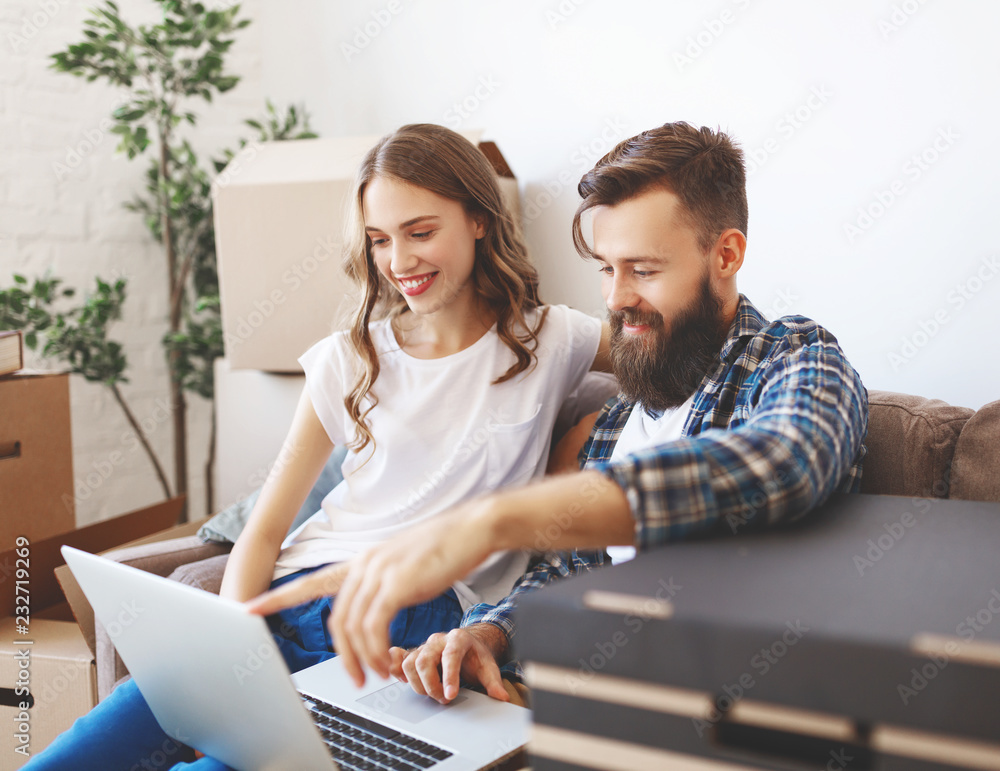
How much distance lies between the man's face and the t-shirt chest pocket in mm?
268

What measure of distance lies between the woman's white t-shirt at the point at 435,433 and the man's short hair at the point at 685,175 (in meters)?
0.36

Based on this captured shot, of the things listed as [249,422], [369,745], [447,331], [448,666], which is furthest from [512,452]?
[249,422]

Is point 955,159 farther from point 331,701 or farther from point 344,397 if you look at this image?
point 331,701

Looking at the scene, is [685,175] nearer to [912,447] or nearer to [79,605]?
[912,447]

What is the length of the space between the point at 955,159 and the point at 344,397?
948mm

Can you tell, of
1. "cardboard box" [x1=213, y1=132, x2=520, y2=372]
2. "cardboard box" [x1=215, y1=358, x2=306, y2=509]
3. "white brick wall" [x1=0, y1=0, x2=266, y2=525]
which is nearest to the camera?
"cardboard box" [x1=213, y1=132, x2=520, y2=372]

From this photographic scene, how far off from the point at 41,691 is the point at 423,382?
0.81 meters

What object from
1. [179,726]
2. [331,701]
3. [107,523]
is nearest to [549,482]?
[331,701]

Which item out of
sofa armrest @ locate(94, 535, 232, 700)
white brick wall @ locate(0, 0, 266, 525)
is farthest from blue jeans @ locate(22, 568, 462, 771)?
white brick wall @ locate(0, 0, 266, 525)

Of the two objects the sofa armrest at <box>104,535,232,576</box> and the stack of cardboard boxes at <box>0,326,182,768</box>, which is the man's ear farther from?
the stack of cardboard boxes at <box>0,326,182,768</box>

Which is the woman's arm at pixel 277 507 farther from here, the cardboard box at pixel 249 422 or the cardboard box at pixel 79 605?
the cardboard box at pixel 249 422

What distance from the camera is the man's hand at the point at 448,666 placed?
819 millimetres

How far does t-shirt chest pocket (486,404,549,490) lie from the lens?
4.01 feet

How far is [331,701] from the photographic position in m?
0.82
